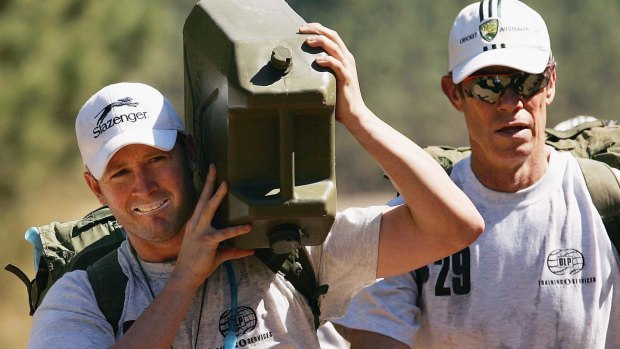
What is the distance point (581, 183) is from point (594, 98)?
1070 centimetres

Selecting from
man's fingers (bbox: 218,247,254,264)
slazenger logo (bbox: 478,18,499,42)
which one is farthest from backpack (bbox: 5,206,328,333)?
slazenger logo (bbox: 478,18,499,42)

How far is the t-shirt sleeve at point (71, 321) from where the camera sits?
314 centimetres

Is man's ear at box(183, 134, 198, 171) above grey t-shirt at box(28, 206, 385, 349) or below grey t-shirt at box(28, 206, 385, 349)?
above

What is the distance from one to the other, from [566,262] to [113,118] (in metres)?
1.49

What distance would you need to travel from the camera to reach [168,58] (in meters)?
11.8

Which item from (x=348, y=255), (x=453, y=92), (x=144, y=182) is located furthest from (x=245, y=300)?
(x=453, y=92)

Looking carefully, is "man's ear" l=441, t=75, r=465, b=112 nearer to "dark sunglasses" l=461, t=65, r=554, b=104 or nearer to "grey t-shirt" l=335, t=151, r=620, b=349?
"dark sunglasses" l=461, t=65, r=554, b=104

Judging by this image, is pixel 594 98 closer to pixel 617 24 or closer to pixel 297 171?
pixel 617 24

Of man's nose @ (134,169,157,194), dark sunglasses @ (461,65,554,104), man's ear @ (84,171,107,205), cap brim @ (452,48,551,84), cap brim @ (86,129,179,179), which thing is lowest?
man's nose @ (134,169,157,194)

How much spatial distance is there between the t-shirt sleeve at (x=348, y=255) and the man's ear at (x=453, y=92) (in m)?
0.96

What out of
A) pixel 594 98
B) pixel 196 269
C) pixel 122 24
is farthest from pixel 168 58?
pixel 196 269

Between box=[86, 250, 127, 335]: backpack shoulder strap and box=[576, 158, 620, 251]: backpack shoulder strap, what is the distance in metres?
1.52

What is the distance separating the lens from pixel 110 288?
10.6ft

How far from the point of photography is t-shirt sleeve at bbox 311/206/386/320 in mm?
3277
